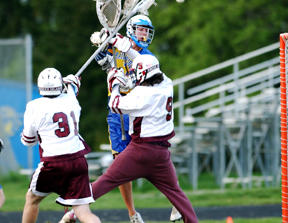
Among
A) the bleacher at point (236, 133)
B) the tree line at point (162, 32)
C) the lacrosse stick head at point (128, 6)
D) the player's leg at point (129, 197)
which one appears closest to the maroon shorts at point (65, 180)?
the player's leg at point (129, 197)

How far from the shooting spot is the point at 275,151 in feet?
57.2

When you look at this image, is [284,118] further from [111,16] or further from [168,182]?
[111,16]

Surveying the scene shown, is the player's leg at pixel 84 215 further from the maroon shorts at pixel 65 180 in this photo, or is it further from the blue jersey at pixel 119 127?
the blue jersey at pixel 119 127

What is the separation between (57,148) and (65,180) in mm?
344

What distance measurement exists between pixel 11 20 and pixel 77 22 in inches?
130

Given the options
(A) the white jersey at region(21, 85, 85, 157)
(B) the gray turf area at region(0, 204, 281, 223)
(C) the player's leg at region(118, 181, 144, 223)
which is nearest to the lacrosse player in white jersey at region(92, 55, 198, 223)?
(A) the white jersey at region(21, 85, 85, 157)

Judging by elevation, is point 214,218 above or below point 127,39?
below

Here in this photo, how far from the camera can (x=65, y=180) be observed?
8.55 metres

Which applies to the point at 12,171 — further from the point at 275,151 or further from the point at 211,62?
the point at 211,62

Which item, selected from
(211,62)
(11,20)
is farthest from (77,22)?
(211,62)

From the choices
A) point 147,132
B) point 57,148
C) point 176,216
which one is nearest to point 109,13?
point 147,132

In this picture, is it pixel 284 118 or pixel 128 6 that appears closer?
pixel 284 118

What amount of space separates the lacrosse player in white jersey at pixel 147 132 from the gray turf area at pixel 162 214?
2.71 metres

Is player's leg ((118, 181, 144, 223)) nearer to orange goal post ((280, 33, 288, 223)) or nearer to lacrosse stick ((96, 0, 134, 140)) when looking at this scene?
lacrosse stick ((96, 0, 134, 140))
